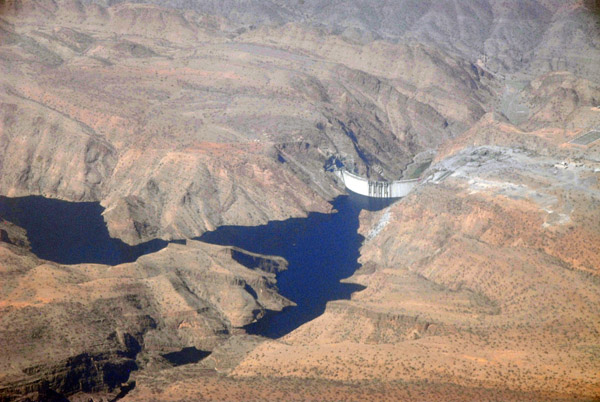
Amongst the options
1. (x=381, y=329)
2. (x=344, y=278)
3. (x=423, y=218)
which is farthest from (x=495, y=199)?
(x=381, y=329)

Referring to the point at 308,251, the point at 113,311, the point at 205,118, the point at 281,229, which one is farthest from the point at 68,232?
the point at 205,118

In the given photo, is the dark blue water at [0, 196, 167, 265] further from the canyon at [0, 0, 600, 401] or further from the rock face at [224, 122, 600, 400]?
the rock face at [224, 122, 600, 400]

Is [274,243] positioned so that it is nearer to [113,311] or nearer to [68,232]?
[68,232]

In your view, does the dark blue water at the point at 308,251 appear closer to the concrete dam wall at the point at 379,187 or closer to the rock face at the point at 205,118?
the concrete dam wall at the point at 379,187

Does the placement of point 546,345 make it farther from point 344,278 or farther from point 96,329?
point 96,329

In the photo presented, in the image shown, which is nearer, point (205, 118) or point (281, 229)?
point (281, 229)

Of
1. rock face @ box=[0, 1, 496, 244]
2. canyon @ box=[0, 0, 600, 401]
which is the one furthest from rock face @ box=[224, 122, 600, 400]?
rock face @ box=[0, 1, 496, 244]

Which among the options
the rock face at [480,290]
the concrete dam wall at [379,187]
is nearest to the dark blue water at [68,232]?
the rock face at [480,290]
